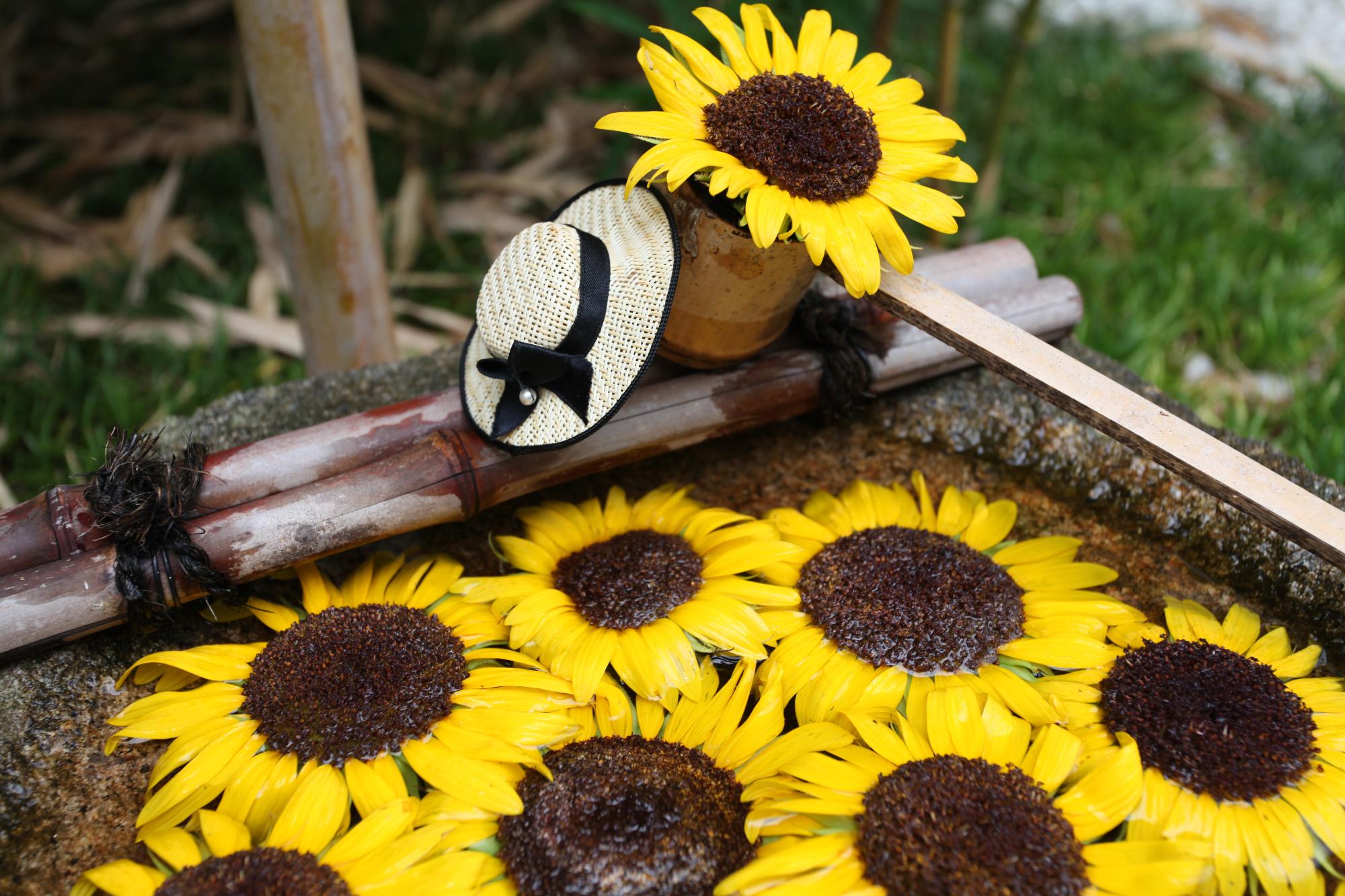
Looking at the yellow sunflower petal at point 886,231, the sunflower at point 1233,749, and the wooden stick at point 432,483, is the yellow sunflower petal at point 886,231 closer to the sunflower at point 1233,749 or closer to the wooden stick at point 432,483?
the wooden stick at point 432,483

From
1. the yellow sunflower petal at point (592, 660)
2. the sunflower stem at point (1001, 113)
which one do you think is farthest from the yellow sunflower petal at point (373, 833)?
the sunflower stem at point (1001, 113)

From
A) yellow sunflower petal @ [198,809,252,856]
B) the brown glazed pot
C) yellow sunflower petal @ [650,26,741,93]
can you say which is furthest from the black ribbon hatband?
yellow sunflower petal @ [198,809,252,856]

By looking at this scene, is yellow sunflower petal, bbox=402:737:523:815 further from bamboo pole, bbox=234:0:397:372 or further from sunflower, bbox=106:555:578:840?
bamboo pole, bbox=234:0:397:372

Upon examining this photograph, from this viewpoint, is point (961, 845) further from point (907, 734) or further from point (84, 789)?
point (84, 789)

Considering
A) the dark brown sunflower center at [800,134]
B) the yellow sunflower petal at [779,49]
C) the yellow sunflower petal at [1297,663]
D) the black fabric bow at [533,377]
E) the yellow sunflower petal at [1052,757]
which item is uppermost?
the yellow sunflower petal at [779,49]

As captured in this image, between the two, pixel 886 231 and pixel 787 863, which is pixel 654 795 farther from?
pixel 886 231

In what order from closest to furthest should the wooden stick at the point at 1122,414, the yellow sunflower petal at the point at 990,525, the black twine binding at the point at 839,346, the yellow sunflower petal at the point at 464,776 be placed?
the yellow sunflower petal at the point at 464,776 < the wooden stick at the point at 1122,414 < the yellow sunflower petal at the point at 990,525 < the black twine binding at the point at 839,346

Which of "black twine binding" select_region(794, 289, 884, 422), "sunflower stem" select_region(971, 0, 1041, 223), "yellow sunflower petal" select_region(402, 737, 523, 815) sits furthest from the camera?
"sunflower stem" select_region(971, 0, 1041, 223)
